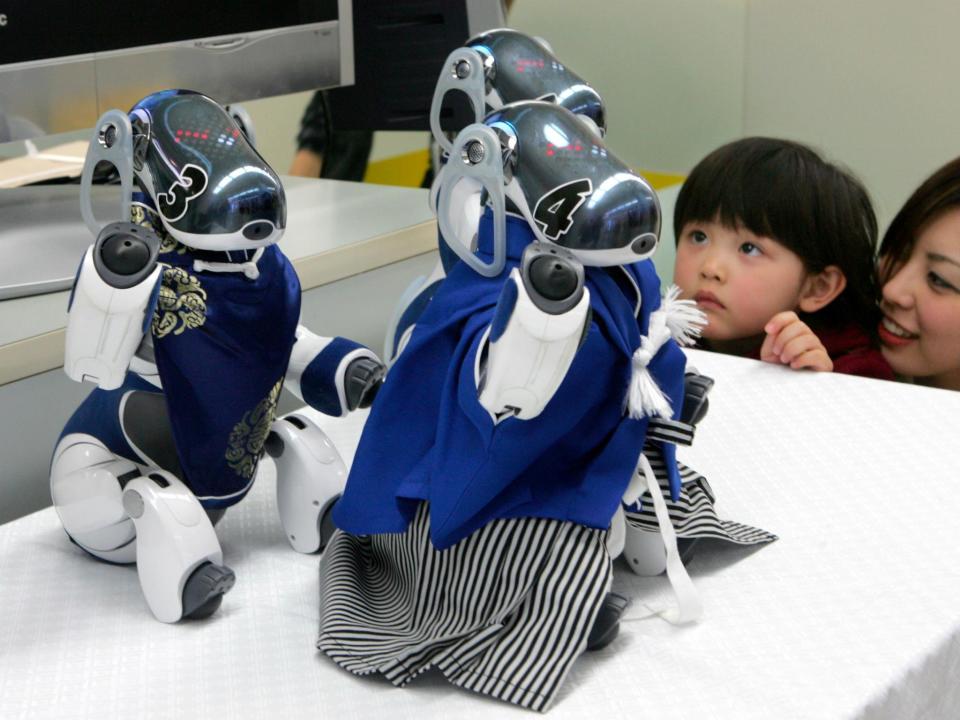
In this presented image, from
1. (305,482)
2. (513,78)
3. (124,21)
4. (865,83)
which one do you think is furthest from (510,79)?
(865,83)

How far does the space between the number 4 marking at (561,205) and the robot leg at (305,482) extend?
210 mm

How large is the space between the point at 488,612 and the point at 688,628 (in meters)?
0.10

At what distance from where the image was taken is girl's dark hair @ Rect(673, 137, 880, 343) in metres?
1.00

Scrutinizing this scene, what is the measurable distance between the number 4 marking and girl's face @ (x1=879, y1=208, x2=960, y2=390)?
1.91 ft

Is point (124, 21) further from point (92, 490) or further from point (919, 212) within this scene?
point (919, 212)

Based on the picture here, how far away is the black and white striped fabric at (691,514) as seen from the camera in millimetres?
595

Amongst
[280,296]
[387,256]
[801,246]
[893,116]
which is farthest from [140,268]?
[893,116]

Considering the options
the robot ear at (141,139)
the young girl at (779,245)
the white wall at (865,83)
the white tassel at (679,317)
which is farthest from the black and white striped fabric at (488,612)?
the white wall at (865,83)

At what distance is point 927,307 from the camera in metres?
0.99

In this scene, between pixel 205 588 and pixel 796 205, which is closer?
pixel 205 588

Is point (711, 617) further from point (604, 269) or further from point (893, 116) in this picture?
point (893, 116)

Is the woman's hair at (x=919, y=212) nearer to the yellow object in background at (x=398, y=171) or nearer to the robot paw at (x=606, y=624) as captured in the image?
the robot paw at (x=606, y=624)

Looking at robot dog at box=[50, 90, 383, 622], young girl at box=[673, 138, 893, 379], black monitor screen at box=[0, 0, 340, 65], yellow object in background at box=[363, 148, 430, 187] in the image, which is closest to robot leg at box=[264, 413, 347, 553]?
robot dog at box=[50, 90, 383, 622]

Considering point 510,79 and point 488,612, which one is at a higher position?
point 510,79
